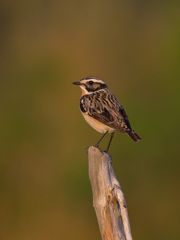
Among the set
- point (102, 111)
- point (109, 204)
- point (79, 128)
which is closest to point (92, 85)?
point (102, 111)

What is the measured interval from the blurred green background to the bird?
5.70 metres

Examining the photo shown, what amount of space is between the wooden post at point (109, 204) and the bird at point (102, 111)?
207 centimetres

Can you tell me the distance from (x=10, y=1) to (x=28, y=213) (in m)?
22.5

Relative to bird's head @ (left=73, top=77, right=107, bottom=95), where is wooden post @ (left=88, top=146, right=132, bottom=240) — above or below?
below

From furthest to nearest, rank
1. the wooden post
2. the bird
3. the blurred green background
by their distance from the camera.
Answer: the blurred green background, the bird, the wooden post

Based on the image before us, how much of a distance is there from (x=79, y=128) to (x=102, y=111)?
1021 centimetres

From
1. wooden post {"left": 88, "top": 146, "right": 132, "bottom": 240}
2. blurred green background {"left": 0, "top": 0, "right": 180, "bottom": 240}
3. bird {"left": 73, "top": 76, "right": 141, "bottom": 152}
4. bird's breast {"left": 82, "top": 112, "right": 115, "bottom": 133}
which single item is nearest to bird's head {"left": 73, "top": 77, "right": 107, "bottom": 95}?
bird {"left": 73, "top": 76, "right": 141, "bottom": 152}

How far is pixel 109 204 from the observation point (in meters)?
8.93

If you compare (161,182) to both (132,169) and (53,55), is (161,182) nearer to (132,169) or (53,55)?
(132,169)

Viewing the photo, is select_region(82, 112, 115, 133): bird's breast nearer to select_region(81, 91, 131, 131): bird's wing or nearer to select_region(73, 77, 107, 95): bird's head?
select_region(81, 91, 131, 131): bird's wing

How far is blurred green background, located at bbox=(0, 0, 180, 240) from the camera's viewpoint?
752 inches

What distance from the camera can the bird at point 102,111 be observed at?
11617 millimetres

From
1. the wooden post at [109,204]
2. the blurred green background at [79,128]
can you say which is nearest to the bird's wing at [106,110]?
the wooden post at [109,204]

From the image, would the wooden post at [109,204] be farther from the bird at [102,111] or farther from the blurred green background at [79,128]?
the blurred green background at [79,128]
